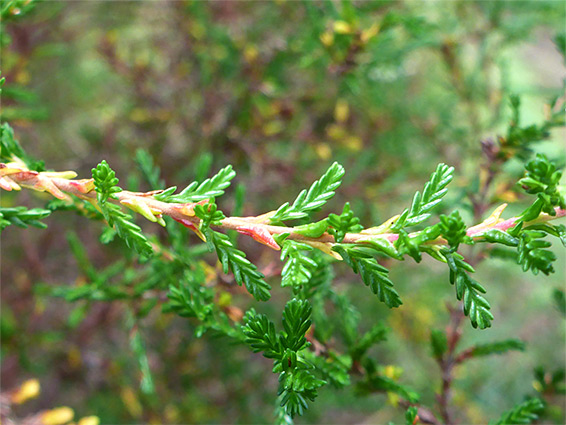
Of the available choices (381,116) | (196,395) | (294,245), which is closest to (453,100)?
(381,116)

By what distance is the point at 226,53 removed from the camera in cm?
137

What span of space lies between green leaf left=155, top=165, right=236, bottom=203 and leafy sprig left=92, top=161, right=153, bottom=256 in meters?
0.05

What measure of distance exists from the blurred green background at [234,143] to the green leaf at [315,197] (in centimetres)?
65

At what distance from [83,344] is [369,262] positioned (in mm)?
1156

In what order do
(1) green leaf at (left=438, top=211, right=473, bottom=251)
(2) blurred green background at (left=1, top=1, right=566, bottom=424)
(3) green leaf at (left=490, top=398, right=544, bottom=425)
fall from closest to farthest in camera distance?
(1) green leaf at (left=438, top=211, right=473, bottom=251), (3) green leaf at (left=490, top=398, right=544, bottom=425), (2) blurred green background at (left=1, top=1, right=566, bottom=424)

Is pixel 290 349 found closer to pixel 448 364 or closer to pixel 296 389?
pixel 296 389

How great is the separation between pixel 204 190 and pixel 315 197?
125 mm

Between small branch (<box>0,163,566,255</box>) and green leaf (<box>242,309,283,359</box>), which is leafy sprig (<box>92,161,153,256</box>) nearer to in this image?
small branch (<box>0,163,566,255</box>)

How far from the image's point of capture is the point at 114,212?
52 cm

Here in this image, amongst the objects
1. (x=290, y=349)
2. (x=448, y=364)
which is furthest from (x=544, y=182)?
(x=448, y=364)

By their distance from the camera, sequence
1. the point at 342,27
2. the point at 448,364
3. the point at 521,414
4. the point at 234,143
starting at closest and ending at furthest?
the point at 521,414, the point at 448,364, the point at 342,27, the point at 234,143

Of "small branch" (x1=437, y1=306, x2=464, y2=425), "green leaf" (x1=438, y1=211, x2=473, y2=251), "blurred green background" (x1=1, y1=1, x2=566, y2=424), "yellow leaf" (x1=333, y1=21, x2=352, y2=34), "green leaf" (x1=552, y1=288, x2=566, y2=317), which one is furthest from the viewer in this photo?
"blurred green background" (x1=1, y1=1, x2=566, y2=424)

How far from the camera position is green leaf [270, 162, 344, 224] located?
516mm

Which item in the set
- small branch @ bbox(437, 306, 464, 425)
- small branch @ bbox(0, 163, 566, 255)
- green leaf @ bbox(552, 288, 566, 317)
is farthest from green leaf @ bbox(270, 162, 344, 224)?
green leaf @ bbox(552, 288, 566, 317)
